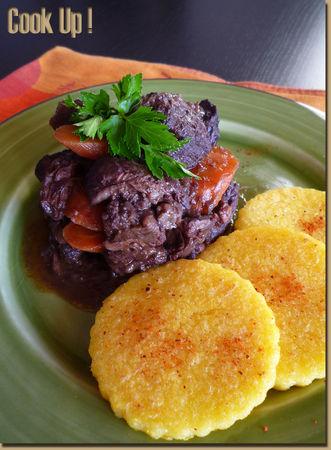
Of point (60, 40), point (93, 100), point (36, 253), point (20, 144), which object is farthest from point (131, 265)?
point (60, 40)

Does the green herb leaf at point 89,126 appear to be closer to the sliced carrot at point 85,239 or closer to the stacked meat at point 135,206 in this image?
the stacked meat at point 135,206

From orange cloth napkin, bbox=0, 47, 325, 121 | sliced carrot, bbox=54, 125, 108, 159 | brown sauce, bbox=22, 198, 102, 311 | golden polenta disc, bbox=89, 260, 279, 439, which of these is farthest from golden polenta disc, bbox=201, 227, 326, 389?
orange cloth napkin, bbox=0, 47, 325, 121

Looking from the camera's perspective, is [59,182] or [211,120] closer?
[59,182]

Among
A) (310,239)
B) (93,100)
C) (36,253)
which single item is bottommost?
(36,253)

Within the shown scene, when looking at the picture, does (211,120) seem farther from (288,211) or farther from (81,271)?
(81,271)

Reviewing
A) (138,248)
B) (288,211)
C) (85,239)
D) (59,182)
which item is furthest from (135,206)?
(288,211)

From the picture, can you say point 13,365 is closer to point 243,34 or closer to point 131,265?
Result: point 131,265
